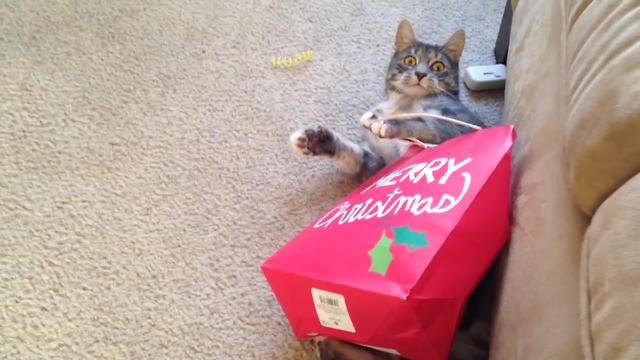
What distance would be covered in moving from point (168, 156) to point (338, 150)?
15.4 inches

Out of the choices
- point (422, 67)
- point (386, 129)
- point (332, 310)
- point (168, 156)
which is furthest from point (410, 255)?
point (168, 156)

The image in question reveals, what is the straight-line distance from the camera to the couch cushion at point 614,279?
0.45 metres

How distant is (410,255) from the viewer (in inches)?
A: 27.7

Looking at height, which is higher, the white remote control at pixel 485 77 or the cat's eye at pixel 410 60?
the cat's eye at pixel 410 60

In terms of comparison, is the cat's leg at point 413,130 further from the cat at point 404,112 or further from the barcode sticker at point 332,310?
the barcode sticker at point 332,310

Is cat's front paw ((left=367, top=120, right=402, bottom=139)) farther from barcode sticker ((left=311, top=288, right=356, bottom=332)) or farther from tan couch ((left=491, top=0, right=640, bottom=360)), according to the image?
barcode sticker ((left=311, top=288, right=356, bottom=332))

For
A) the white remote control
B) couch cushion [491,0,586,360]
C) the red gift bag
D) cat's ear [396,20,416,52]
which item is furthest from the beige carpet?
couch cushion [491,0,586,360]

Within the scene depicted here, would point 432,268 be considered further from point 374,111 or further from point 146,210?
point 146,210

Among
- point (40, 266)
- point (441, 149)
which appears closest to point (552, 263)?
point (441, 149)

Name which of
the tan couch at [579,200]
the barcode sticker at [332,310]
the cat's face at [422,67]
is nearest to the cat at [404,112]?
the cat's face at [422,67]

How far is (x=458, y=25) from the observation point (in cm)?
157

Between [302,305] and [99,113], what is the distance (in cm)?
81

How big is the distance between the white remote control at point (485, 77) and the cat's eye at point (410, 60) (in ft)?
0.78

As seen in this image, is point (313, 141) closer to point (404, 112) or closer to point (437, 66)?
point (404, 112)
